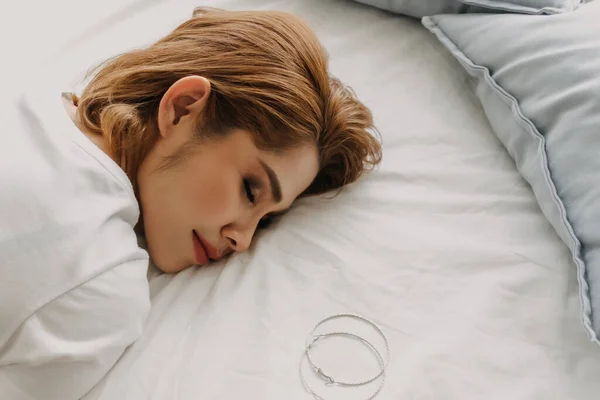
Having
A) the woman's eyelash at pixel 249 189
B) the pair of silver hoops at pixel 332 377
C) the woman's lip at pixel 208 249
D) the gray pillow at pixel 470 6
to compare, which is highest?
the gray pillow at pixel 470 6

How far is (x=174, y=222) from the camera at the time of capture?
0.89 meters

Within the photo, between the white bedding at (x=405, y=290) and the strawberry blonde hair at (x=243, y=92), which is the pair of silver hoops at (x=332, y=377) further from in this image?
the strawberry blonde hair at (x=243, y=92)

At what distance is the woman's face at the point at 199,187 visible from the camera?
0.88 m

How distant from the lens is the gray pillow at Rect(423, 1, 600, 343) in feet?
2.71

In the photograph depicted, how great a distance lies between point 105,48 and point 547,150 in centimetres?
78

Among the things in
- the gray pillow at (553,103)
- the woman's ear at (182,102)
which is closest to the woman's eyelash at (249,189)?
the woman's ear at (182,102)

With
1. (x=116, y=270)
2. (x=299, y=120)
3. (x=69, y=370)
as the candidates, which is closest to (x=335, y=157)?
(x=299, y=120)

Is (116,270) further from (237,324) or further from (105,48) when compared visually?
(105,48)

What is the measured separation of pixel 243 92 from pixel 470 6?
0.53 metres

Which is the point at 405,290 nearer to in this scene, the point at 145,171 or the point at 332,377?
the point at 332,377

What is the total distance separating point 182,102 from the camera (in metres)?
0.89

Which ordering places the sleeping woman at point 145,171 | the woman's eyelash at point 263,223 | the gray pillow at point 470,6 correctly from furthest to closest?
1. the gray pillow at point 470,6
2. the woman's eyelash at point 263,223
3. the sleeping woman at point 145,171

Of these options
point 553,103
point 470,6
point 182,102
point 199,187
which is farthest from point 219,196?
point 470,6

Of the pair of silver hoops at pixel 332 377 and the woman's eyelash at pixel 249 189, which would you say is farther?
the woman's eyelash at pixel 249 189
